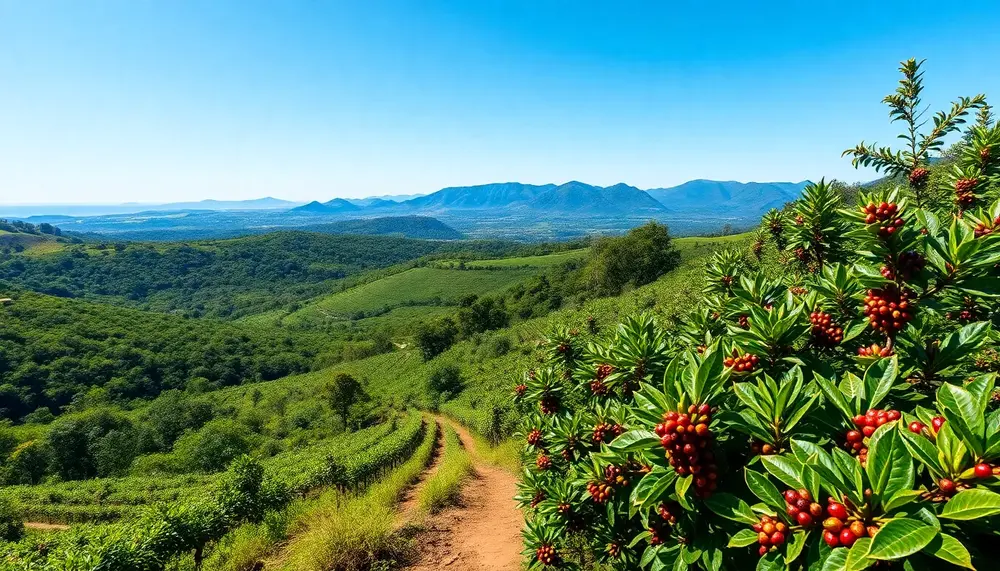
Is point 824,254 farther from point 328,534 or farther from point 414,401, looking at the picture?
point 414,401

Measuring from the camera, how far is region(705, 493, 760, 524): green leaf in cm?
203

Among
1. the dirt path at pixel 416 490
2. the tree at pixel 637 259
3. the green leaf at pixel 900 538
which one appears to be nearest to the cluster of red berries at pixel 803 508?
the green leaf at pixel 900 538

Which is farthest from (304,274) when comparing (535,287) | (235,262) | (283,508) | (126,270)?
(283,508)

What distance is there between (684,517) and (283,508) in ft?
45.0

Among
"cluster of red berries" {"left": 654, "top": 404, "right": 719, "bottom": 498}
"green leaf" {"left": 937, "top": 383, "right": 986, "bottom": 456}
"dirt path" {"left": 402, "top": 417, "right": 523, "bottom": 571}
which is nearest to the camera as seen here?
"green leaf" {"left": 937, "top": 383, "right": 986, "bottom": 456}

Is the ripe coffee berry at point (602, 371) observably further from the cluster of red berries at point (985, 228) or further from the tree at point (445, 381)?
the tree at point (445, 381)

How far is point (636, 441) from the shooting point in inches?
93.9

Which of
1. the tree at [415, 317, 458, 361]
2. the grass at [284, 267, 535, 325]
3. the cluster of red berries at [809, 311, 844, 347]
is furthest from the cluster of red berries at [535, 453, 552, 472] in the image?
the grass at [284, 267, 535, 325]

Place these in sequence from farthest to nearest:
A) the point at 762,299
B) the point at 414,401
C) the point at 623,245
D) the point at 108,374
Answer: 1. the point at 108,374
2. the point at 623,245
3. the point at 414,401
4. the point at 762,299

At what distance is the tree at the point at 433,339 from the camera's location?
5706cm

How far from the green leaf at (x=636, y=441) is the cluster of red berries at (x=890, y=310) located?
1.54 m

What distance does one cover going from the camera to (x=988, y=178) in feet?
13.2

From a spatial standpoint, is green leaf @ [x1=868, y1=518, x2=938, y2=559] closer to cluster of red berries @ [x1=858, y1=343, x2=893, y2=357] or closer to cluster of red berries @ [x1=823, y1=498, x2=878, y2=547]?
cluster of red berries @ [x1=823, y1=498, x2=878, y2=547]

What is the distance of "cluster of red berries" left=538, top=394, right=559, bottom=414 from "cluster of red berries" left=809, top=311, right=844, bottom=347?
136 inches
